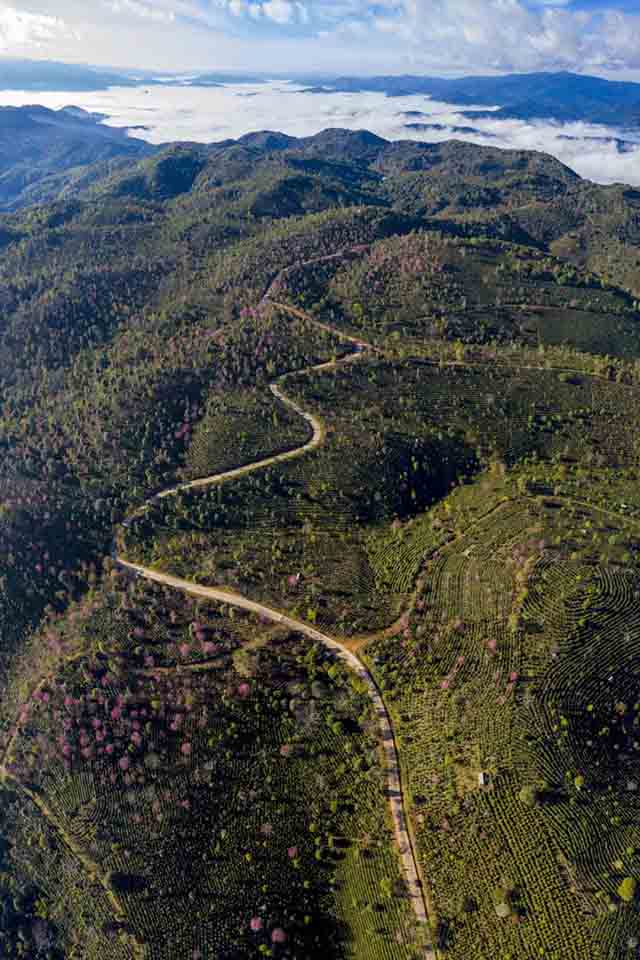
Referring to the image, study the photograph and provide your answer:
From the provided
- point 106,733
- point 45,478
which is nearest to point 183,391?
point 45,478

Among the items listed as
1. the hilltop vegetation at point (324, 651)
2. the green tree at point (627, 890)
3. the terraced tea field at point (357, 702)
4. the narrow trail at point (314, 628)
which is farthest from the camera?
the narrow trail at point (314, 628)

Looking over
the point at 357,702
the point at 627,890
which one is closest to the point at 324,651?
the point at 357,702

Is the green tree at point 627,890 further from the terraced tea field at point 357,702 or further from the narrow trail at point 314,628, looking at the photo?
the narrow trail at point 314,628

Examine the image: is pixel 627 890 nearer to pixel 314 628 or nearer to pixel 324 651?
pixel 324 651

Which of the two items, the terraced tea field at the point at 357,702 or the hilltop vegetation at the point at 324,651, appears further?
the hilltop vegetation at the point at 324,651

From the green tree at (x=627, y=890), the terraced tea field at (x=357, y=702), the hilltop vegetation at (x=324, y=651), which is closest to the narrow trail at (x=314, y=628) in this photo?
the terraced tea field at (x=357, y=702)

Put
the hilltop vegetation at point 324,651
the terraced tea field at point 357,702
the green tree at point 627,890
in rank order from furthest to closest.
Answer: the hilltop vegetation at point 324,651
the terraced tea field at point 357,702
the green tree at point 627,890
